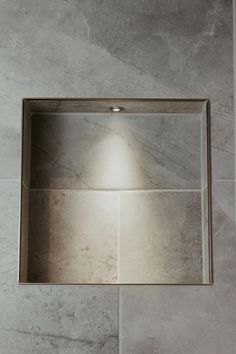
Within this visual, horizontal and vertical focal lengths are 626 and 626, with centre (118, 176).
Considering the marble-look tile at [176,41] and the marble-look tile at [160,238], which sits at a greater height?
the marble-look tile at [176,41]

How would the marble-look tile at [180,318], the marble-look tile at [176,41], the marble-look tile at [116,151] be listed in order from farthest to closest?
1. the marble-look tile at [116,151]
2. the marble-look tile at [176,41]
3. the marble-look tile at [180,318]

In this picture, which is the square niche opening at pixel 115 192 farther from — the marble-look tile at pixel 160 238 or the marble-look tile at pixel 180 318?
the marble-look tile at pixel 180 318

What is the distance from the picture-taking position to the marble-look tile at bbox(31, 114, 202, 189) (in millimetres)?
1792

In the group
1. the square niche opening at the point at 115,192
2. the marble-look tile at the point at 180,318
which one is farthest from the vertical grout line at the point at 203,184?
the marble-look tile at the point at 180,318

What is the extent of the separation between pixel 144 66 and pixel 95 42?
0.15m

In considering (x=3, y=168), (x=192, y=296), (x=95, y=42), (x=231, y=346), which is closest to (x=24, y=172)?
(x=3, y=168)

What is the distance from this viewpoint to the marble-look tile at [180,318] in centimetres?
159

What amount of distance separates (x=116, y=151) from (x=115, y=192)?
0.12 meters

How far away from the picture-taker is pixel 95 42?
1704 millimetres

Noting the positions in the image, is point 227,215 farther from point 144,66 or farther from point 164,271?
point 144,66

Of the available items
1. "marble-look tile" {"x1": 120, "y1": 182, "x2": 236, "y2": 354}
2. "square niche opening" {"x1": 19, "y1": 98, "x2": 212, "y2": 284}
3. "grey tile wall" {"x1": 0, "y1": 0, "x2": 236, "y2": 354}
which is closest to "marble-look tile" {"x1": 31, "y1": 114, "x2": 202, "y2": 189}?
"square niche opening" {"x1": 19, "y1": 98, "x2": 212, "y2": 284}

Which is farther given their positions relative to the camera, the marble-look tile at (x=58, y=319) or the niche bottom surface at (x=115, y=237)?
the niche bottom surface at (x=115, y=237)

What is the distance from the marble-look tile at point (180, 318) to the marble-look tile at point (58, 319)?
0.13ft

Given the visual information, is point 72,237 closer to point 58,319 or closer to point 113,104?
point 58,319
